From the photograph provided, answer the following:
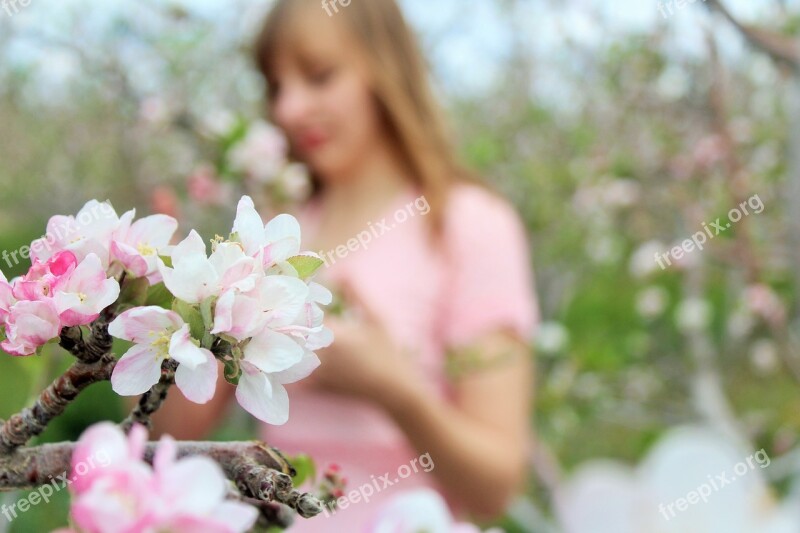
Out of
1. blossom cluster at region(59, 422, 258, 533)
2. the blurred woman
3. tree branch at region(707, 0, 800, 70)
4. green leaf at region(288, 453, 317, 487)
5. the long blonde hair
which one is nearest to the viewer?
blossom cluster at region(59, 422, 258, 533)

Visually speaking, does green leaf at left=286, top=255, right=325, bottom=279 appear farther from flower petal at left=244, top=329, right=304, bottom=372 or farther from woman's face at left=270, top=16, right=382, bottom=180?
woman's face at left=270, top=16, right=382, bottom=180

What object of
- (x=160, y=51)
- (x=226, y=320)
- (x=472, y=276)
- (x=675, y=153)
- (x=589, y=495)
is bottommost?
(x=226, y=320)

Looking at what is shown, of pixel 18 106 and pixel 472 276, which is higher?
pixel 18 106

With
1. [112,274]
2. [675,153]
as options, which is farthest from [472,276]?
[675,153]

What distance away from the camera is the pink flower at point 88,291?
257 mm

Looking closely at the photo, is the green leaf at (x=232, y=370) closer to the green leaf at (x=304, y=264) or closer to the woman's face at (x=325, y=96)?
the green leaf at (x=304, y=264)

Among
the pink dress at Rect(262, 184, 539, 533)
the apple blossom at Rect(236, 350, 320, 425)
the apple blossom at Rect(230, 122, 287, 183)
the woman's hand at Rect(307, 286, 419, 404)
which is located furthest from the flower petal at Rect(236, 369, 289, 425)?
the apple blossom at Rect(230, 122, 287, 183)

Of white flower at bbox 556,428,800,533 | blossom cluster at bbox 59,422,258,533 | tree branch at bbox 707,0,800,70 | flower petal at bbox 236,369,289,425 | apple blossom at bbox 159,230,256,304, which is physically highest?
tree branch at bbox 707,0,800,70

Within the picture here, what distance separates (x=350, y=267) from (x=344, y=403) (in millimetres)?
251

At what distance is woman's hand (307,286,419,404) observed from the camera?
1042 millimetres

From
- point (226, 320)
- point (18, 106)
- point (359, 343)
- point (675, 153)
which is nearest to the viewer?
point (226, 320)

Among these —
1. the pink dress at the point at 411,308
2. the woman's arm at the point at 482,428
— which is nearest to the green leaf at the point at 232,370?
the woman's arm at the point at 482,428

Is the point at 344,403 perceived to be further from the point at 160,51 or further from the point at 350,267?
the point at 160,51

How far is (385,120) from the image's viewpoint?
1.61 m
